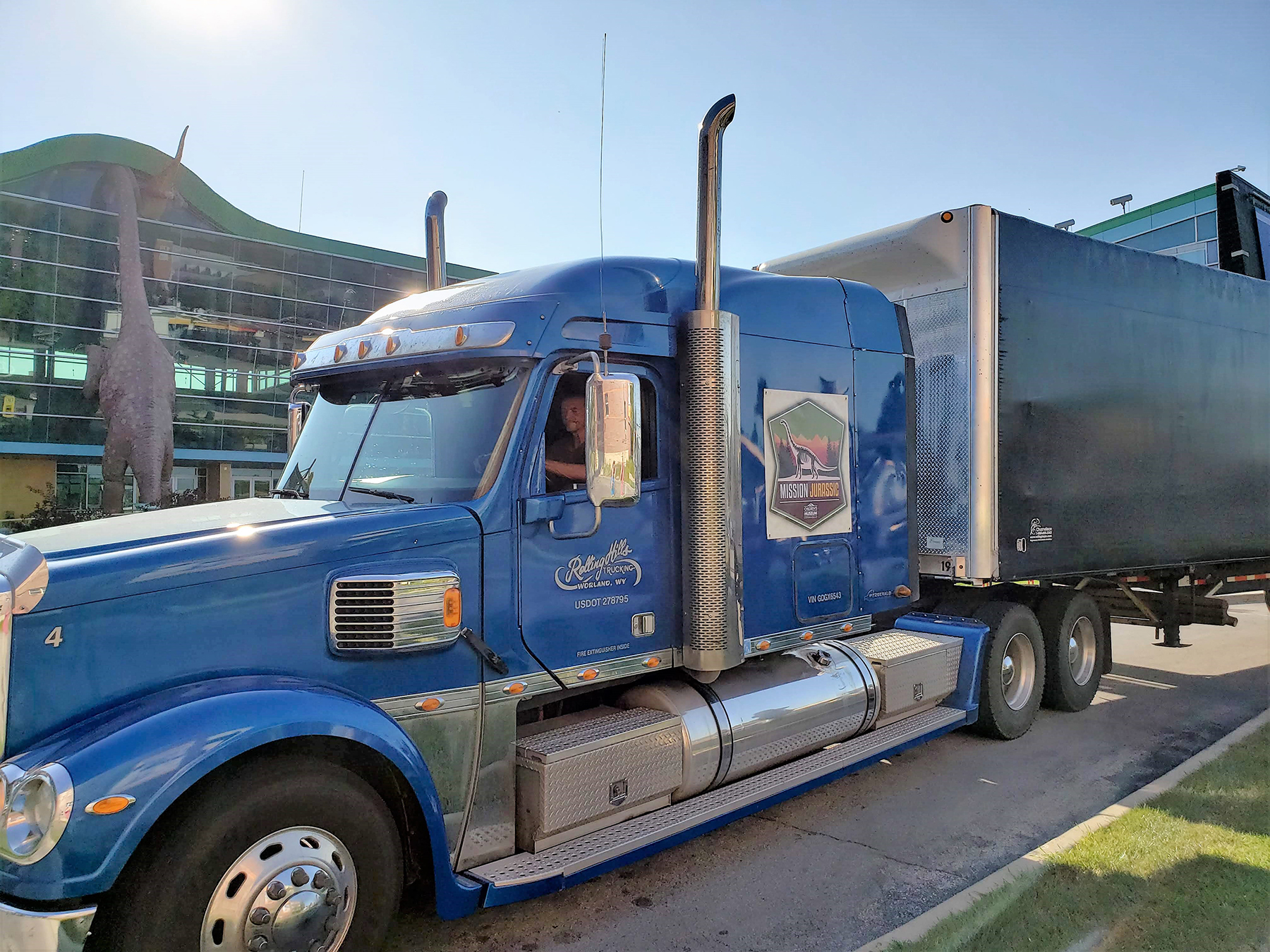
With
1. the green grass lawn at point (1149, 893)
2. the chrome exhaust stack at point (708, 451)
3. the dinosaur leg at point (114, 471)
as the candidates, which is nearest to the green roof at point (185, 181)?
the dinosaur leg at point (114, 471)

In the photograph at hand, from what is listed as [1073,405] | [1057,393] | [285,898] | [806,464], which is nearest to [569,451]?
[806,464]

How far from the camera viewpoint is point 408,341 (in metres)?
4.18

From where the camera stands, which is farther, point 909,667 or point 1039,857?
point 909,667

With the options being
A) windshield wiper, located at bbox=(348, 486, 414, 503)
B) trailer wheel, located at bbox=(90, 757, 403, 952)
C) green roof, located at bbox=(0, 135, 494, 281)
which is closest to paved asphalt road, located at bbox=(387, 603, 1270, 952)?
trailer wheel, located at bbox=(90, 757, 403, 952)

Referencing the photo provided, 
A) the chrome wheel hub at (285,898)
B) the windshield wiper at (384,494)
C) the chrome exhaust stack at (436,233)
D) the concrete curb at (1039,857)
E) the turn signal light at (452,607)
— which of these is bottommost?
the concrete curb at (1039,857)

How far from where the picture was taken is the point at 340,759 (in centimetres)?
329

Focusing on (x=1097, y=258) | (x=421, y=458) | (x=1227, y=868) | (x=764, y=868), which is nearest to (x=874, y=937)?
(x=764, y=868)

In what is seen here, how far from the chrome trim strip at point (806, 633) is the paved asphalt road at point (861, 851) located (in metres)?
1.08

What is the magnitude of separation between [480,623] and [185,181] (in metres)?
31.8

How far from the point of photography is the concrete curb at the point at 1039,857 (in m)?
3.70

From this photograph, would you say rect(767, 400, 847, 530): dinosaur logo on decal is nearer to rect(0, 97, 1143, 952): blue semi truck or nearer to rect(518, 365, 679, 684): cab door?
rect(0, 97, 1143, 952): blue semi truck

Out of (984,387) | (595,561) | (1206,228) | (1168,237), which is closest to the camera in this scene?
(595,561)

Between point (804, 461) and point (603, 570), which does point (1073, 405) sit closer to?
point (804, 461)

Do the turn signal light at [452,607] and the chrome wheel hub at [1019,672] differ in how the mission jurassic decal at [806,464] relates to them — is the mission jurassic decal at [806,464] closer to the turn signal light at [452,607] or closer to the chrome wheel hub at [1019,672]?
the turn signal light at [452,607]
